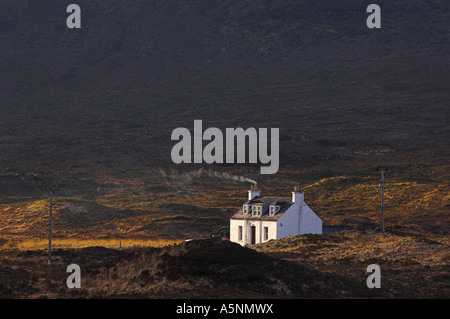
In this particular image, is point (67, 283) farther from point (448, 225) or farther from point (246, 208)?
point (448, 225)

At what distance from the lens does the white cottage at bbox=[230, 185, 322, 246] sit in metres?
70.1

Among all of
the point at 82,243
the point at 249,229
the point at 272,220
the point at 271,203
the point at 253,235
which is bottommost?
the point at 82,243

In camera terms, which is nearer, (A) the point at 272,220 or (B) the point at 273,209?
(B) the point at 273,209

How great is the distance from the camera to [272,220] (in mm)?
70188

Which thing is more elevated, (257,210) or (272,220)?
(257,210)

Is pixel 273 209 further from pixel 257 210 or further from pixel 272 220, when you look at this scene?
pixel 257 210

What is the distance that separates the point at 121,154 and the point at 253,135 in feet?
118

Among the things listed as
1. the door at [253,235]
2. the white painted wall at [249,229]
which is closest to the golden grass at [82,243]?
the white painted wall at [249,229]

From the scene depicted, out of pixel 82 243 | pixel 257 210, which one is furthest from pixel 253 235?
pixel 82 243

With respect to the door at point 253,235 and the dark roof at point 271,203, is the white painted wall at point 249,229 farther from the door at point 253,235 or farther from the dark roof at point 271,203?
the dark roof at point 271,203

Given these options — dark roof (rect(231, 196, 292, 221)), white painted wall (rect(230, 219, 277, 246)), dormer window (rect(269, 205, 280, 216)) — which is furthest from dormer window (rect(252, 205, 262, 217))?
dormer window (rect(269, 205, 280, 216))

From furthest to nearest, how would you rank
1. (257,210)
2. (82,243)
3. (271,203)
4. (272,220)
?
(82,243) → (257,210) → (271,203) → (272,220)

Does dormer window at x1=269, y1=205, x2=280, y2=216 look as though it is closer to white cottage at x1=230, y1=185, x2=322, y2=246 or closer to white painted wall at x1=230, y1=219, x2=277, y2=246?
white cottage at x1=230, y1=185, x2=322, y2=246
